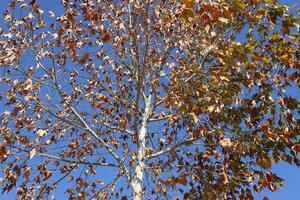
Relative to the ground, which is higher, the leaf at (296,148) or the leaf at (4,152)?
the leaf at (4,152)

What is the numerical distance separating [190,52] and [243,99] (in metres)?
1.93

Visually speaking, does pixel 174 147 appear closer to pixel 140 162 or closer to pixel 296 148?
pixel 140 162

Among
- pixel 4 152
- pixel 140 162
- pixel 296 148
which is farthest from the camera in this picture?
pixel 140 162

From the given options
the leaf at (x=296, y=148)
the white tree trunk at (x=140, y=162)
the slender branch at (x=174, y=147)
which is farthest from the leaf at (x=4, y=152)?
the leaf at (x=296, y=148)

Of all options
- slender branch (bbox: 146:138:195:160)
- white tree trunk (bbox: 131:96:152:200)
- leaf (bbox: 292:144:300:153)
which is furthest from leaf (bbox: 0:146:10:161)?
leaf (bbox: 292:144:300:153)

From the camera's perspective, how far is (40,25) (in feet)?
32.2

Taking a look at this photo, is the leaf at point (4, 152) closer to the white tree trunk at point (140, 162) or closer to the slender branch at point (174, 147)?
the white tree trunk at point (140, 162)

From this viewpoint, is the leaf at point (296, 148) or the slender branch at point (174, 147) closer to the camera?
the leaf at point (296, 148)

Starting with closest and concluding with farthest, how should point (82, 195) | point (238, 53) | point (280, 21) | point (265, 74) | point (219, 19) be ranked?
point (219, 19) < point (238, 53) < point (280, 21) < point (265, 74) < point (82, 195)

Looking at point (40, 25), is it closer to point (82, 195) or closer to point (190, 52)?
point (190, 52)

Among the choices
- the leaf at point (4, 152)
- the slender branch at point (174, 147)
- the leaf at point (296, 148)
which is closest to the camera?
the leaf at point (296, 148)

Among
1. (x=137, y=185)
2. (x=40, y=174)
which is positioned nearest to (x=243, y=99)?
(x=137, y=185)

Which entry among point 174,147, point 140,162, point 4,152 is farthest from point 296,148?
point 4,152

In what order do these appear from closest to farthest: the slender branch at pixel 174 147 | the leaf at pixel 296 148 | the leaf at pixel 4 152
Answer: the leaf at pixel 296 148 → the leaf at pixel 4 152 → the slender branch at pixel 174 147
